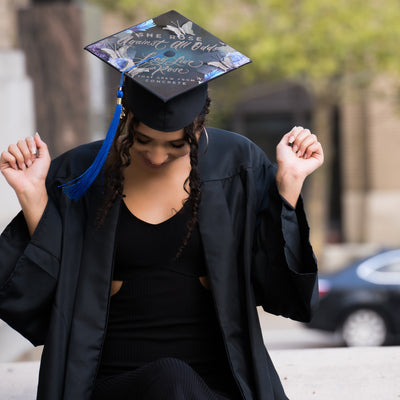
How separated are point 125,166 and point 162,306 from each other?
1.43ft

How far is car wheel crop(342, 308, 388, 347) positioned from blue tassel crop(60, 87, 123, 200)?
7.56 meters

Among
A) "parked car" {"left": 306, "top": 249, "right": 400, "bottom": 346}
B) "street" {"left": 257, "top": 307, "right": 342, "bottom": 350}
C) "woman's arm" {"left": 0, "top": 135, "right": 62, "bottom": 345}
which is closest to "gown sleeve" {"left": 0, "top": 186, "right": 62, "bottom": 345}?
"woman's arm" {"left": 0, "top": 135, "right": 62, "bottom": 345}

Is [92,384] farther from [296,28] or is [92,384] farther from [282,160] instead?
[296,28]

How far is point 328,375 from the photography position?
11.1ft

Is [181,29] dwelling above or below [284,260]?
above

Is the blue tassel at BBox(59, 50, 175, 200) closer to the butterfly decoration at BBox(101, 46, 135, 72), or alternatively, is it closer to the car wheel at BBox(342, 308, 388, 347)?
the butterfly decoration at BBox(101, 46, 135, 72)

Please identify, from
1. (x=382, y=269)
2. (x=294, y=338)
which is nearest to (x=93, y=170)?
(x=382, y=269)

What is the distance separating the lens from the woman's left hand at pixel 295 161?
2396 mm

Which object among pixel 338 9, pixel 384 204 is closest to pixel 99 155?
pixel 338 9

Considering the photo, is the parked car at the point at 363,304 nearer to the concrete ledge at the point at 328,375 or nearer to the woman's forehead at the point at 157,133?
the concrete ledge at the point at 328,375

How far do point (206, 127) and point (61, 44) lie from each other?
19.6 feet

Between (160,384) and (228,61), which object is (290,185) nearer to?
(228,61)

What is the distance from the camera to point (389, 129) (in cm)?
1669

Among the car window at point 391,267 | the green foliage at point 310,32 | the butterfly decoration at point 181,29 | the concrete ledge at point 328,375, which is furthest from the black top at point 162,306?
the green foliage at point 310,32
